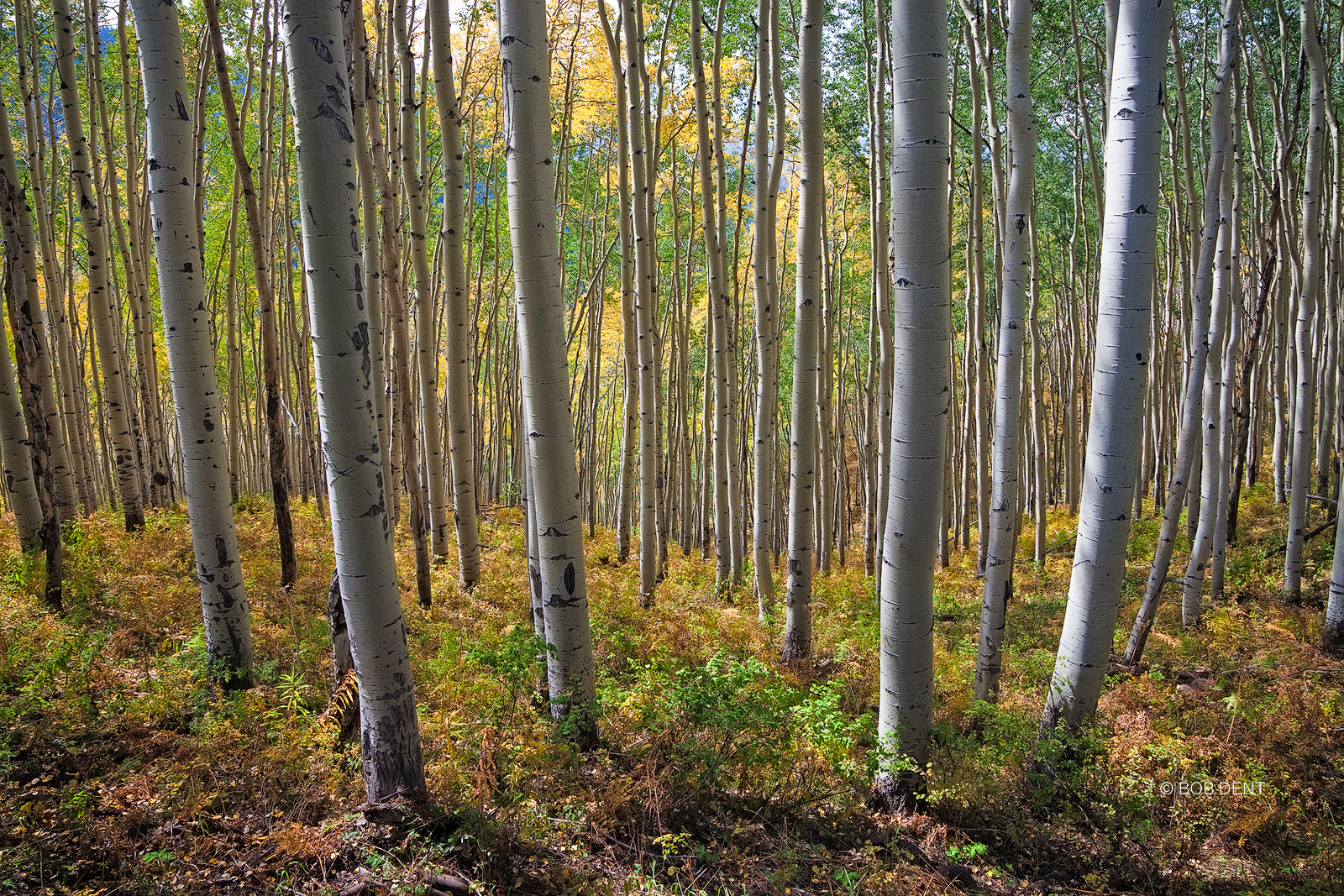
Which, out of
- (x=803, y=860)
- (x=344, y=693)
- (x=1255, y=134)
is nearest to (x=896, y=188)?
(x=803, y=860)

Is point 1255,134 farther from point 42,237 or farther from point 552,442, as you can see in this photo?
point 42,237

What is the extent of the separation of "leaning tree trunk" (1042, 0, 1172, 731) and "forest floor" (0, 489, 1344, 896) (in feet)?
1.49

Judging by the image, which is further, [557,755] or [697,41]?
[697,41]

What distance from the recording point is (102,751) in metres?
3.12

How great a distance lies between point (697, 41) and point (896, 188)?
4.02 m

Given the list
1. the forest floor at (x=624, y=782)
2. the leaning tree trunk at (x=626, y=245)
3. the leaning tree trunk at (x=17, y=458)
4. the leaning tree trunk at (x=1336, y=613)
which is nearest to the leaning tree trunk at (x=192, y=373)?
the forest floor at (x=624, y=782)

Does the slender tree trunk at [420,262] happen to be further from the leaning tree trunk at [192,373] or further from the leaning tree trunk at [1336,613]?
the leaning tree trunk at [1336,613]

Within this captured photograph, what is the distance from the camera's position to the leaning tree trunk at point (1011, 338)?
178 inches

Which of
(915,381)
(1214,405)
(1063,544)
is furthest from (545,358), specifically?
(1063,544)

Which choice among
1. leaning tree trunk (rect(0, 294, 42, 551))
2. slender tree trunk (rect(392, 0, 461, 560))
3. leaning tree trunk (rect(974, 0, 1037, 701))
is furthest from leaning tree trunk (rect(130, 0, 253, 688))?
leaning tree trunk (rect(974, 0, 1037, 701))

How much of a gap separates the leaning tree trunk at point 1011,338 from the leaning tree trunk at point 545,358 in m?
2.72

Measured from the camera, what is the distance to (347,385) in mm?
2443

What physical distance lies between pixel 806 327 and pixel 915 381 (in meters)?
2.29

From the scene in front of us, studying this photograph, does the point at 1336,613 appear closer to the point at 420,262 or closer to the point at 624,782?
the point at 624,782
